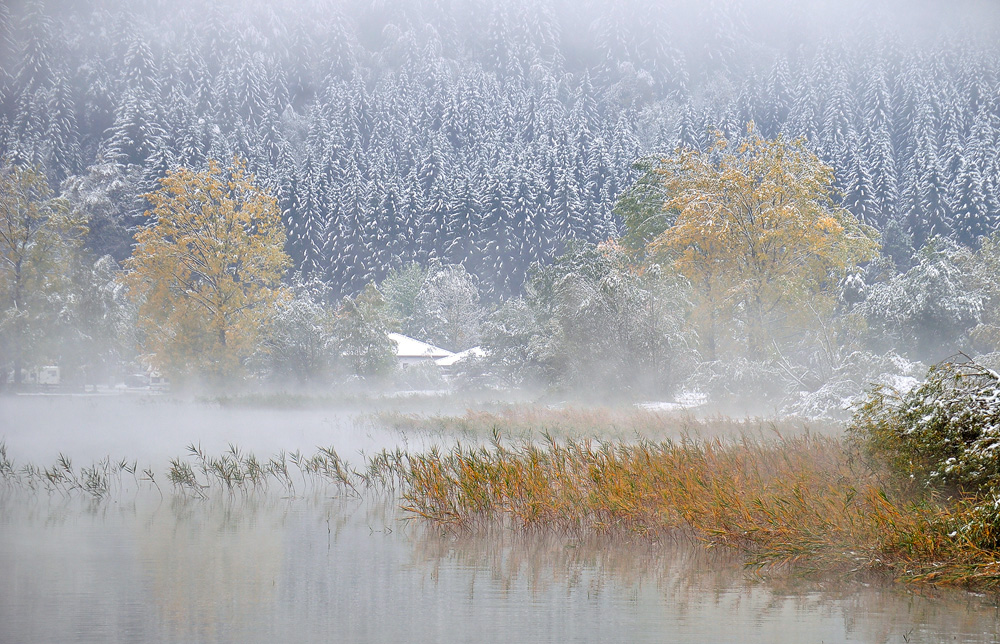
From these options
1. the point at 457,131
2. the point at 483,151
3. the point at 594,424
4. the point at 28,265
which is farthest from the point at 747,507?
the point at 457,131

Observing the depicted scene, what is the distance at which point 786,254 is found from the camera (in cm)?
3250

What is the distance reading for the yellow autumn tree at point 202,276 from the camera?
40.4 meters

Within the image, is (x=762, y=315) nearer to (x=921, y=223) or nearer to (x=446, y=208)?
(x=921, y=223)

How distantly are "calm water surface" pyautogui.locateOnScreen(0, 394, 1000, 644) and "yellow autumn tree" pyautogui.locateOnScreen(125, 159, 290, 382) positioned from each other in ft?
95.0

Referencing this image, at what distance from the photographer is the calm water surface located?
21.5 feet

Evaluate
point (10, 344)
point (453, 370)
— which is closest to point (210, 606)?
point (10, 344)

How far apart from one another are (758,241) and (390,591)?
2592 centimetres

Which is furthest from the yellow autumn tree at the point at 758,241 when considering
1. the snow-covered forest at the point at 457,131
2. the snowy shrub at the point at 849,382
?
the snow-covered forest at the point at 457,131

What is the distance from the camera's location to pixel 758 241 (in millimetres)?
31656

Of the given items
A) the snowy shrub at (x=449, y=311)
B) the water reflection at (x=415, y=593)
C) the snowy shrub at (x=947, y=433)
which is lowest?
the water reflection at (x=415, y=593)

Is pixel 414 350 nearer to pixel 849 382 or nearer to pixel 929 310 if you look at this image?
pixel 929 310

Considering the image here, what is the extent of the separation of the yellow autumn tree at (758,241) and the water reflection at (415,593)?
22611 mm

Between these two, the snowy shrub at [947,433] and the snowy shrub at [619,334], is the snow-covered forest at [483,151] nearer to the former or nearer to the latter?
the snowy shrub at [619,334]

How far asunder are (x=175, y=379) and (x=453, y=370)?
675 inches
